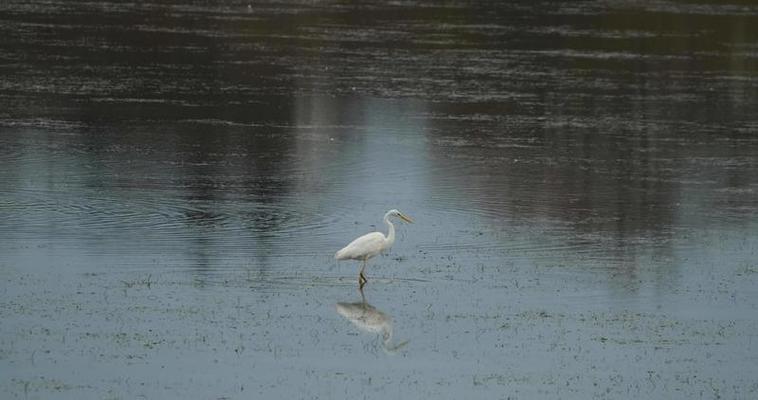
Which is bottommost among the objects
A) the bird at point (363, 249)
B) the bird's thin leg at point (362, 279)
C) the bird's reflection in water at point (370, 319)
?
the bird's reflection in water at point (370, 319)

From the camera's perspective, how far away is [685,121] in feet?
118

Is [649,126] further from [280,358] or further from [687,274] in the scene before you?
[280,358]

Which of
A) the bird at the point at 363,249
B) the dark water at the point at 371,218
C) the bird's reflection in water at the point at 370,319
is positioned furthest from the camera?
the bird at the point at 363,249

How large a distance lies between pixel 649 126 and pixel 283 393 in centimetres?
2140

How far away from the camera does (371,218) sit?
80.6 feet

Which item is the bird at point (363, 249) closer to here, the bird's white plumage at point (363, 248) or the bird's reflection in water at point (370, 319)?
the bird's white plumage at point (363, 248)

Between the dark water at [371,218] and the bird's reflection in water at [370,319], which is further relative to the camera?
the bird's reflection in water at [370,319]

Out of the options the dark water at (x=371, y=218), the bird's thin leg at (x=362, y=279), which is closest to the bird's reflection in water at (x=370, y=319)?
the dark water at (x=371, y=218)

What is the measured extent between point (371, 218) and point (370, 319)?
6489 millimetres

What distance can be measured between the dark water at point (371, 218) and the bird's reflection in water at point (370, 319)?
0.05 m

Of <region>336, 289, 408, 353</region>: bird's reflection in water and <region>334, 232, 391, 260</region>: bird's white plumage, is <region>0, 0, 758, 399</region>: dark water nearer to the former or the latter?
<region>336, 289, 408, 353</region>: bird's reflection in water

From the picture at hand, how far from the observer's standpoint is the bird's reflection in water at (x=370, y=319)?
17.2m

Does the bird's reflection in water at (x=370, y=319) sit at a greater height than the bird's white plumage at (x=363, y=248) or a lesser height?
lesser

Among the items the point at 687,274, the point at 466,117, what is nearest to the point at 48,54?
the point at 466,117
